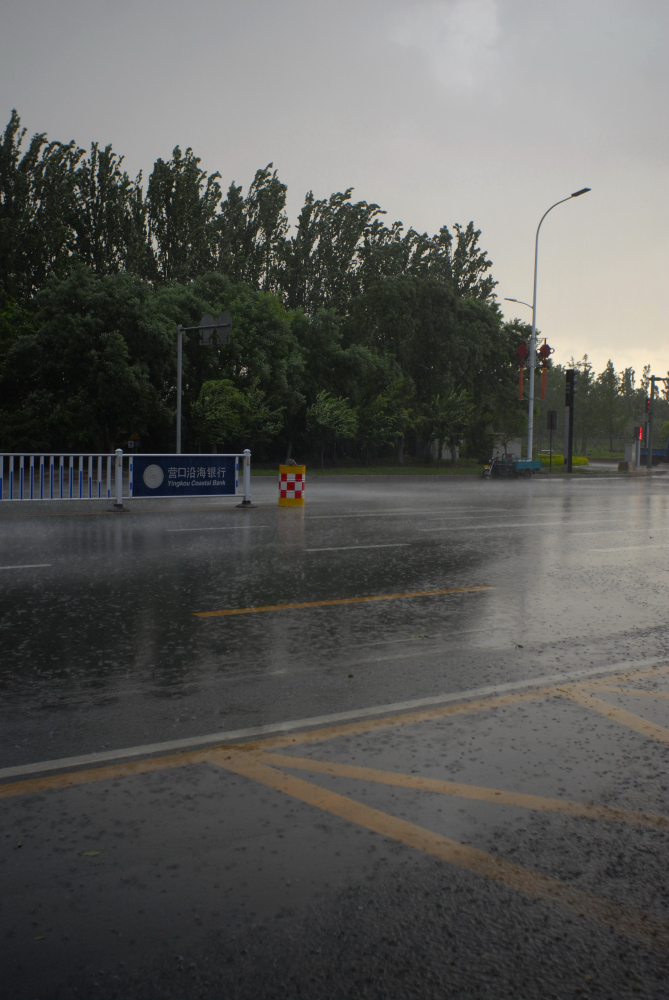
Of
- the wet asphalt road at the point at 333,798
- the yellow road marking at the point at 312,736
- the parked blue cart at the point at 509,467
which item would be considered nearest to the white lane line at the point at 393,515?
the wet asphalt road at the point at 333,798

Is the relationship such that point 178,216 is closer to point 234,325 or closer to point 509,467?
point 234,325

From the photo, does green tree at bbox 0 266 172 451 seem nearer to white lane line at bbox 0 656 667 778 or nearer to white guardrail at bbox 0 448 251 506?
white guardrail at bbox 0 448 251 506

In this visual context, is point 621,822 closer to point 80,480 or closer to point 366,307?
point 80,480

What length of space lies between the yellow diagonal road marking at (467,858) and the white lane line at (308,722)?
0.39 meters

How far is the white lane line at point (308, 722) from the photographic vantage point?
3.96 metres

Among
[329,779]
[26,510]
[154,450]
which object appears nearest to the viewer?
[329,779]

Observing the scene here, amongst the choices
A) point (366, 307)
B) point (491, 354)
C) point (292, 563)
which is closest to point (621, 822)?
point (292, 563)

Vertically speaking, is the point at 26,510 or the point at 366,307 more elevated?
the point at 366,307

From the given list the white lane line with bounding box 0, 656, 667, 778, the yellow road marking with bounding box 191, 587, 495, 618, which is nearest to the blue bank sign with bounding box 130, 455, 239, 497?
the yellow road marking with bounding box 191, 587, 495, 618

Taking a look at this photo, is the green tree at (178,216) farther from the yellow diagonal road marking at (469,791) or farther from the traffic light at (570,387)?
the yellow diagonal road marking at (469,791)

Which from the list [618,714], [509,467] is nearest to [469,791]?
[618,714]

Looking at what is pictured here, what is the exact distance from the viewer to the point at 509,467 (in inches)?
1678

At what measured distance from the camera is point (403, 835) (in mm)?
3252

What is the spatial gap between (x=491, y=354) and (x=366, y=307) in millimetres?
9761
